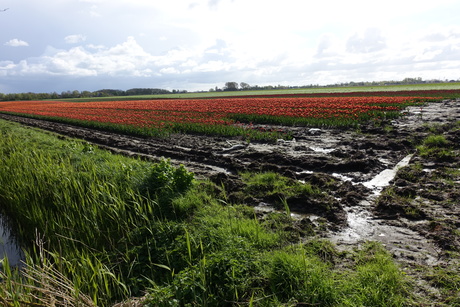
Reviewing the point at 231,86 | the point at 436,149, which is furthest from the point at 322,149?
the point at 231,86

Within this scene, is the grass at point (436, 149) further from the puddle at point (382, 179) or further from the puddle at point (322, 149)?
the puddle at point (322, 149)

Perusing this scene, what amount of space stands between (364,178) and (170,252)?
5.48 meters

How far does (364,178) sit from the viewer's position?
7.57 m

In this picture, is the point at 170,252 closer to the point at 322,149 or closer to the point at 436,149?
the point at 322,149

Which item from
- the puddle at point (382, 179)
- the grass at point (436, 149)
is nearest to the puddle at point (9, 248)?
the puddle at point (382, 179)

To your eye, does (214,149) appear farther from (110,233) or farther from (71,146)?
(110,233)

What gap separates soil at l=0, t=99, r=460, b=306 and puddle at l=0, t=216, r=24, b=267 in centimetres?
412

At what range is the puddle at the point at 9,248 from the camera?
5.61 m

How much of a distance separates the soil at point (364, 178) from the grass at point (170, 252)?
424mm

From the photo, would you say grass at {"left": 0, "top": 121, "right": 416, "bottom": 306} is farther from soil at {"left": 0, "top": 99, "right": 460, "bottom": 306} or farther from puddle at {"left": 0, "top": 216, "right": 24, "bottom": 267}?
soil at {"left": 0, "top": 99, "right": 460, "bottom": 306}

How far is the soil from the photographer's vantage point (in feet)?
14.5

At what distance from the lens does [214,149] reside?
11.7m

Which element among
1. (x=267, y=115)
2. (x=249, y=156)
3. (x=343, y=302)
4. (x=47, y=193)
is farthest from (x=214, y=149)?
(x=343, y=302)

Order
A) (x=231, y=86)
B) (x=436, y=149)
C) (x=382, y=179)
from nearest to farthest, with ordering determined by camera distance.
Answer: (x=382, y=179) → (x=436, y=149) → (x=231, y=86)
